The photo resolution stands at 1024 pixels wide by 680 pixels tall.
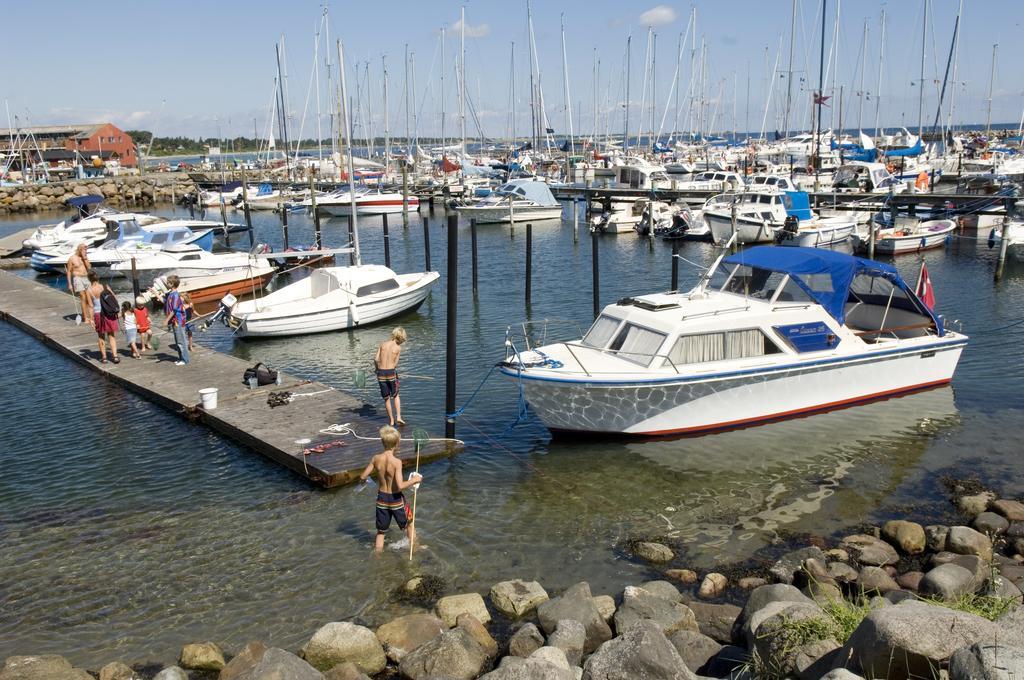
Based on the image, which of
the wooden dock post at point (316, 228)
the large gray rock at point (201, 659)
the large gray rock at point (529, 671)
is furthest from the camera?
the wooden dock post at point (316, 228)

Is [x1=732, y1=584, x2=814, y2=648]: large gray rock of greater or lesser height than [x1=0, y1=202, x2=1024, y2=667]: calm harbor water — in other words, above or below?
above

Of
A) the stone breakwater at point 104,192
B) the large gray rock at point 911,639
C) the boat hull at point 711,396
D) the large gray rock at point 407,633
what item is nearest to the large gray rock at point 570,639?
the large gray rock at point 407,633

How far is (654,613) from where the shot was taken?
9422 millimetres

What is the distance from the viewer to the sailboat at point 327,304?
2391cm

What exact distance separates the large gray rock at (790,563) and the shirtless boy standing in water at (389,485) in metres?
4.73

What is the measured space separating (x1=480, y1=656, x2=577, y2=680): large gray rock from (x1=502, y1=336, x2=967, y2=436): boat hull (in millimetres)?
7283

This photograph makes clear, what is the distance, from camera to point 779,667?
→ 24.4 feet

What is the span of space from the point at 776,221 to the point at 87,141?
9261 centimetres

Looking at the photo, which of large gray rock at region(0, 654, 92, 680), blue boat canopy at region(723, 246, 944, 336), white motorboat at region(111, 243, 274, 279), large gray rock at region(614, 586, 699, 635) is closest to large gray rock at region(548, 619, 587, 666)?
large gray rock at region(614, 586, 699, 635)

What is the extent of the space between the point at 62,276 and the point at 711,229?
1223 inches

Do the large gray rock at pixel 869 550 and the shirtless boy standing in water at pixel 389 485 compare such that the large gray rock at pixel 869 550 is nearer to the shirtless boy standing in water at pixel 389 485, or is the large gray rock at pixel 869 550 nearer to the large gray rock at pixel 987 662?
the large gray rock at pixel 987 662

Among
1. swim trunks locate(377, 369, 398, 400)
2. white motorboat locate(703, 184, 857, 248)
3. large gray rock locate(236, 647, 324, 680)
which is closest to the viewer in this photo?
large gray rock locate(236, 647, 324, 680)

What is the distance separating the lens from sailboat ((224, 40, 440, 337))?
2391 centimetres

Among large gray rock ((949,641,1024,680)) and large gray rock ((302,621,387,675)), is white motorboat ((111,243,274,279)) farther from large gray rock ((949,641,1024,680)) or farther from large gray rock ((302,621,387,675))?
large gray rock ((949,641,1024,680))
